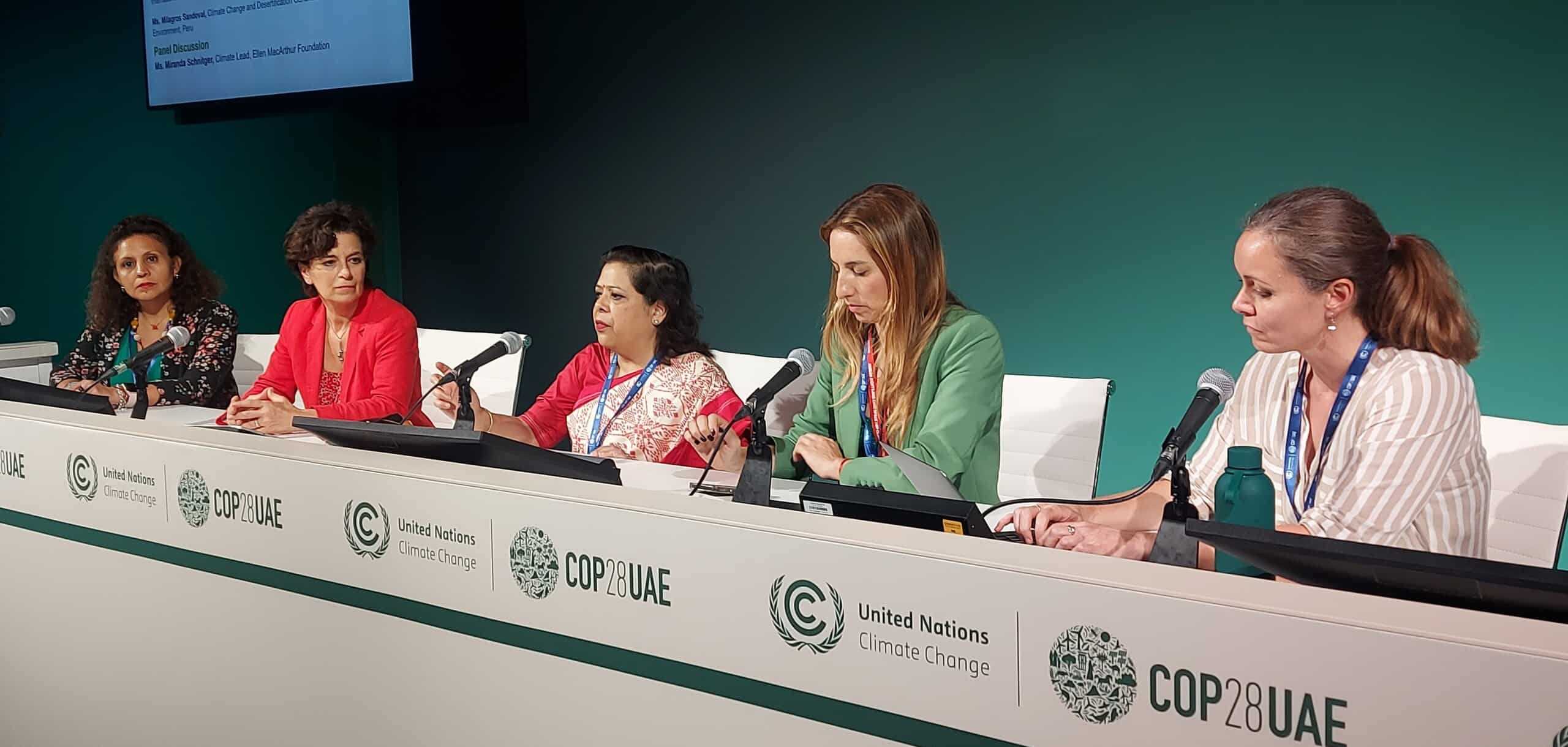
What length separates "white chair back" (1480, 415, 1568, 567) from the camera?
6.06 feet

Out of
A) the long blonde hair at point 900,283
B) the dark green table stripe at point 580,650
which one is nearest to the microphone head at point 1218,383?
the dark green table stripe at point 580,650

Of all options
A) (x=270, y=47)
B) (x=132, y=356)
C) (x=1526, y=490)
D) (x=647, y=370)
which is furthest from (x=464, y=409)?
(x=270, y=47)

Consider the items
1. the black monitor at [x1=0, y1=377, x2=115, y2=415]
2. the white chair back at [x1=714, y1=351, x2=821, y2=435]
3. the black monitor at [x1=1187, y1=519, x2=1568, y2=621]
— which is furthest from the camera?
the white chair back at [x1=714, y1=351, x2=821, y2=435]

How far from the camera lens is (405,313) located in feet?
10.4

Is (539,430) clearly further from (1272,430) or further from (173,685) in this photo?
(1272,430)

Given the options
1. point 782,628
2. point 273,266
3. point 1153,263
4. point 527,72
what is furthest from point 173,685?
point 273,266

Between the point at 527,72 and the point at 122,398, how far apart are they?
2.15m

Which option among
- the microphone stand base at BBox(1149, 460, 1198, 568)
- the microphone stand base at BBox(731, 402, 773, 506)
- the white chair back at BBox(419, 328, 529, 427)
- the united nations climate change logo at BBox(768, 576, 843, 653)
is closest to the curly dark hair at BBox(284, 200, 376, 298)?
the white chair back at BBox(419, 328, 529, 427)

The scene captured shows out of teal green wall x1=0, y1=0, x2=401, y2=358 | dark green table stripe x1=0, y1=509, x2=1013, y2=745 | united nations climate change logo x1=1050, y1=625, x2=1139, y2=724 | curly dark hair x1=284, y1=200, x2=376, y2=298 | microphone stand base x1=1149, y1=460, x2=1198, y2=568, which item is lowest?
dark green table stripe x1=0, y1=509, x2=1013, y2=745

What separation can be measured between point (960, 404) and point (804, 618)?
1.18 meters

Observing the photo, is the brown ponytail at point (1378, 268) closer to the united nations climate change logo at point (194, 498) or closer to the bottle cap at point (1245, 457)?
the bottle cap at point (1245, 457)

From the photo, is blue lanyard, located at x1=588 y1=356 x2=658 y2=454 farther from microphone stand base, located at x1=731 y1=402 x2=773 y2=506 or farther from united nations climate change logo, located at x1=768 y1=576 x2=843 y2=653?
united nations climate change logo, located at x1=768 y1=576 x2=843 y2=653

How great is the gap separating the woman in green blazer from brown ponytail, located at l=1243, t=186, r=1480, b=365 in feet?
2.37

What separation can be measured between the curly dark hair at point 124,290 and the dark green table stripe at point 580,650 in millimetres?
2089
